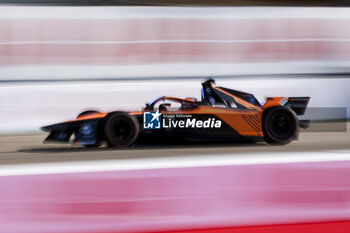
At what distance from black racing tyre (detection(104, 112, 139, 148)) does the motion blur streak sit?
2355 millimetres

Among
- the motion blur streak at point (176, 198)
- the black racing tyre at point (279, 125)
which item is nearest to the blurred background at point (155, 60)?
the black racing tyre at point (279, 125)

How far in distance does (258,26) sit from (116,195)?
6.47 meters

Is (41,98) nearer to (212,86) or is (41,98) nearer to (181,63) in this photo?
(181,63)

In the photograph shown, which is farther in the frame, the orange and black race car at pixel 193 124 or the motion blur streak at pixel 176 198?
the orange and black race car at pixel 193 124

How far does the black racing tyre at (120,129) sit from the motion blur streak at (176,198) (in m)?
2.35

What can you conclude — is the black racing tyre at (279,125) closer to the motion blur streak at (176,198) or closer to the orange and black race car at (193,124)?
the orange and black race car at (193,124)

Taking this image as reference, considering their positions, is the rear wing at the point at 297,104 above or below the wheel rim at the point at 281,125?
above

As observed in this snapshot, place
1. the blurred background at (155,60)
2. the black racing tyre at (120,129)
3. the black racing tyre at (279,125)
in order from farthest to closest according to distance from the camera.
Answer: the blurred background at (155,60)
the black racing tyre at (279,125)
the black racing tyre at (120,129)

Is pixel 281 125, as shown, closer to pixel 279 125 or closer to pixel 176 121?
pixel 279 125

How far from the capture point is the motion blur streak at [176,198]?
304cm

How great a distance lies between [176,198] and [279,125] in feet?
9.72

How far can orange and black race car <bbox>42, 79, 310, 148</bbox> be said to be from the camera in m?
Answer: 5.57

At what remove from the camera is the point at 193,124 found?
221 inches

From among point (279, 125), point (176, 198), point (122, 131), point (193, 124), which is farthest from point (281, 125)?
point (176, 198)
